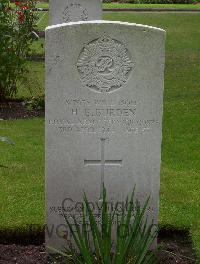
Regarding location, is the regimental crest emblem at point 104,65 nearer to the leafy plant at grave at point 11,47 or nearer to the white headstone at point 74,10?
the leafy plant at grave at point 11,47

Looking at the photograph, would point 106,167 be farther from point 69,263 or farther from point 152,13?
point 152,13

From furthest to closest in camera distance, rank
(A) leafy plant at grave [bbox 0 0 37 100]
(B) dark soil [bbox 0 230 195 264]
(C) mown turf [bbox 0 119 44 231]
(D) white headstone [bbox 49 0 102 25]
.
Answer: (D) white headstone [bbox 49 0 102 25]
(A) leafy plant at grave [bbox 0 0 37 100]
(C) mown turf [bbox 0 119 44 231]
(B) dark soil [bbox 0 230 195 264]

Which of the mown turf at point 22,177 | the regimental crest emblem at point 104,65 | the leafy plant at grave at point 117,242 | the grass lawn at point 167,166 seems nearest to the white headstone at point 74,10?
the grass lawn at point 167,166

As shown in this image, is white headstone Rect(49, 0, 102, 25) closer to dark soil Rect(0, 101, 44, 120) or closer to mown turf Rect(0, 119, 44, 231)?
dark soil Rect(0, 101, 44, 120)

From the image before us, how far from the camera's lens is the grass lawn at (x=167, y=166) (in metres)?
5.42

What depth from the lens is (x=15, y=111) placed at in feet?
31.2

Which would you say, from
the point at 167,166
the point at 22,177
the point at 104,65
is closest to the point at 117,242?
the point at 104,65

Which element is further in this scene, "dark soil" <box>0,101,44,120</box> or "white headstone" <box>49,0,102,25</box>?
"white headstone" <box>49,0,102,25</box>

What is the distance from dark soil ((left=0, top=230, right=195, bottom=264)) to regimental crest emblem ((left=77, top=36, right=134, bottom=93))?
1192 millimetres

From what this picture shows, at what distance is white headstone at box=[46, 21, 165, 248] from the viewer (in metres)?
4.39

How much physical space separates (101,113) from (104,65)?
0.32 meters

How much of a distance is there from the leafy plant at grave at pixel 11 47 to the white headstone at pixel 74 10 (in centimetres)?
46

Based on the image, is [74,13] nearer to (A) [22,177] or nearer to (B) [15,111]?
(B) [15,111]

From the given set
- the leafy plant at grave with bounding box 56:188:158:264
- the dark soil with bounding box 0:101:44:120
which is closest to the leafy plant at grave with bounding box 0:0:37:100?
the dark soil with bounding box 0:101:44:120
